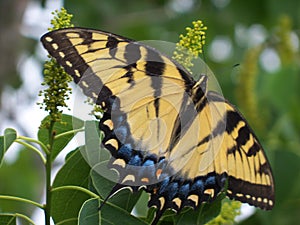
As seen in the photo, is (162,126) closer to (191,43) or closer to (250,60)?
(191,43)

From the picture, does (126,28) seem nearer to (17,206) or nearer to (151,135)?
(17,206)

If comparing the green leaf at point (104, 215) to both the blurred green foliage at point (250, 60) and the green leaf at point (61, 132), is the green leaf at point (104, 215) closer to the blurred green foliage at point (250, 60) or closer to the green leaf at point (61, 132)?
the green leaf at point (61, 132)

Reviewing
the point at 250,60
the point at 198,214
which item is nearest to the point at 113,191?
the point at 198,214

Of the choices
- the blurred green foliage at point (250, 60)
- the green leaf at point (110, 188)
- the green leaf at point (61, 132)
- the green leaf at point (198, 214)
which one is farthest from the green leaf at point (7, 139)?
the blurred green foliage at point (250, 60)

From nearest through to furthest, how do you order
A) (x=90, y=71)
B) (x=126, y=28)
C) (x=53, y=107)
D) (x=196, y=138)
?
1. (x=53, y=107)
2. (x=90, y=71)
3. (x=196, y=138)
4. (x=126, y=28)

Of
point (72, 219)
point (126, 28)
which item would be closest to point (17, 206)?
point (126, 28)

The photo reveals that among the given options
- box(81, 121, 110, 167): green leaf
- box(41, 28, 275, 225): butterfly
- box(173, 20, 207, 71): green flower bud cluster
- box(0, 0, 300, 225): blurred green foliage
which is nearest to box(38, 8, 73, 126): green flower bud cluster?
box(41, 28, 275, 225): butterfly
